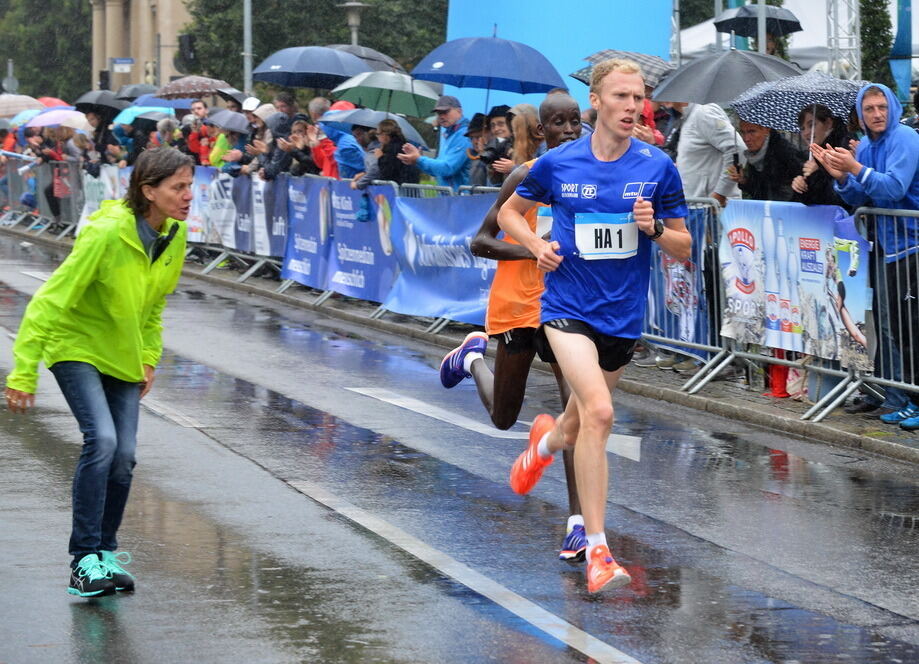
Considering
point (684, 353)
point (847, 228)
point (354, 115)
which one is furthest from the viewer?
point (354, 115)

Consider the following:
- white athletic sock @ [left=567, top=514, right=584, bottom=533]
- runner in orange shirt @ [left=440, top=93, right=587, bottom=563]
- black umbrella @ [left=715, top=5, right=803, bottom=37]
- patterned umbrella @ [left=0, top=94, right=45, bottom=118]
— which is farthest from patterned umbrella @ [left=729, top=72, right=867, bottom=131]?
patterned umbrella @ [left=0, top=94, right=45, bottom=118]

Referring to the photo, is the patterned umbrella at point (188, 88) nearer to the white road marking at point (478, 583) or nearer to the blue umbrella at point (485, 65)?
the blue umbrella at point (485, 65)

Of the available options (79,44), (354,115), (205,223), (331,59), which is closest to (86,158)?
(205,223)

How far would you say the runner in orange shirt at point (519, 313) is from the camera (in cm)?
697

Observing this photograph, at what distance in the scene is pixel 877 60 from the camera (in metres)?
24.6

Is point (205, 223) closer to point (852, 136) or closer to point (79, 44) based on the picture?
point (852, 136)

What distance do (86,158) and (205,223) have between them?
6.32 m

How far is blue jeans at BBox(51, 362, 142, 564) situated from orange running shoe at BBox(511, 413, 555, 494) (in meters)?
1.83

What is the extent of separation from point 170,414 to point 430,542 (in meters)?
3.99

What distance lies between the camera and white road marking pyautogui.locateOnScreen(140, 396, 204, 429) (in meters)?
10.1

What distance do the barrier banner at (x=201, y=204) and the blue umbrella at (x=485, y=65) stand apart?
20.1ft

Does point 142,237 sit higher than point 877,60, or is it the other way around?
point 877,60

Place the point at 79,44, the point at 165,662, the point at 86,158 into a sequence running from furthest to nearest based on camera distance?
the point at 79,44 < the point at 86,158 < the point at 165,662

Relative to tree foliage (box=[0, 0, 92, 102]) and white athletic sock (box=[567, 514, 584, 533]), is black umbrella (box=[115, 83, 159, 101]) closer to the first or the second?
white athletic sock (box=[567, 514, 584, 533])
